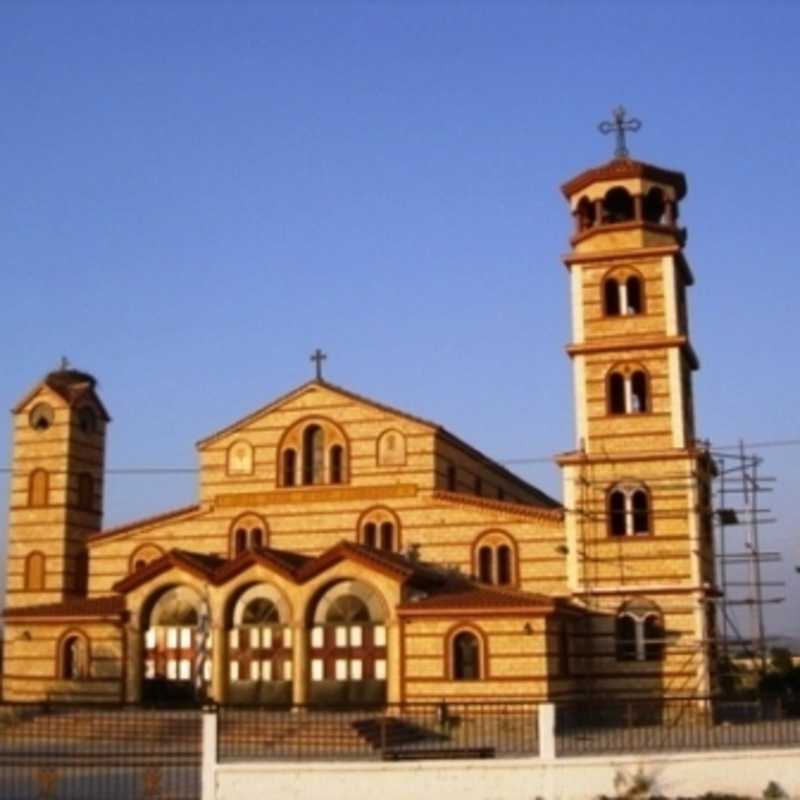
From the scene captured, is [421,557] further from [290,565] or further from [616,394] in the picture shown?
[616,394]

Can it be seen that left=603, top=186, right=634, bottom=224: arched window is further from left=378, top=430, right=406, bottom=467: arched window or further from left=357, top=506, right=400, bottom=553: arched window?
left=357, top=506, right=400, bottom=553: arched window

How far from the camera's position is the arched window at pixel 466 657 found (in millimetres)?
30922

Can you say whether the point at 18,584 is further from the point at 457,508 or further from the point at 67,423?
the point at 457,508

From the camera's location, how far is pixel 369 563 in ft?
105

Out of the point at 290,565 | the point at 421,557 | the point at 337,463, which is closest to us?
the point at 290,565

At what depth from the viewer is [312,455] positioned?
3753 centimetres

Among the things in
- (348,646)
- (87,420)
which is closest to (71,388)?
(87,420)

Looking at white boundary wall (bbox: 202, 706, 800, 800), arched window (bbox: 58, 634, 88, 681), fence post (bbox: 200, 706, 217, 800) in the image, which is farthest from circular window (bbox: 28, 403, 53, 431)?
white boundary wall (bbox: 202, 706, 800, 800)

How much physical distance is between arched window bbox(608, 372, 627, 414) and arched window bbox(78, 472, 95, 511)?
17530mm

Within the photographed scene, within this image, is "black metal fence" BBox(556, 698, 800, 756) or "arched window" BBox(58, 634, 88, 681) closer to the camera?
"black metal fence" BBox(556, 698, 800, 756)

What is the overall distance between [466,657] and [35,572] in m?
15.7

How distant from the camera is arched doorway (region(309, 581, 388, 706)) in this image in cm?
3198

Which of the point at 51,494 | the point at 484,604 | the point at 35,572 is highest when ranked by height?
the point at 51,494

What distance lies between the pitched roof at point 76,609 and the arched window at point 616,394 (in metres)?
14.8
